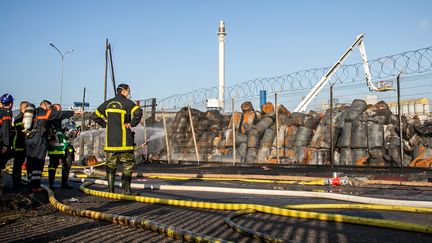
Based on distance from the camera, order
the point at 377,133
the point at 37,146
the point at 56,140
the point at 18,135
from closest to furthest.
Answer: the point at 37,146 → the point at 56,140 → the point at 18,135 → the point at 377,133

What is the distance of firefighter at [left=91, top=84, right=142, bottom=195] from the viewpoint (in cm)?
733

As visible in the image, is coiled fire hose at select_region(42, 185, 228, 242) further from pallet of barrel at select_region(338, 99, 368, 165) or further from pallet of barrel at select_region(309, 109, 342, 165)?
pallet of barrel at select_region(309, 109, 342, 165)

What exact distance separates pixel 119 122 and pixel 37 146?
1576 mm

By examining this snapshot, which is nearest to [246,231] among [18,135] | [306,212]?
[306,212]

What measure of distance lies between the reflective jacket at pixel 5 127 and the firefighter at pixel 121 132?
143cm

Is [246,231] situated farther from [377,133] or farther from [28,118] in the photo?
[377,133]

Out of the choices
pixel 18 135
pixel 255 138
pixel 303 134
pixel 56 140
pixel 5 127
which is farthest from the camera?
pixel 255 138

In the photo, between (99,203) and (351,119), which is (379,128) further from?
(99,203)

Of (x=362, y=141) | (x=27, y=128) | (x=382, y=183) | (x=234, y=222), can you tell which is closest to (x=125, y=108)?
(x=27, y=128)

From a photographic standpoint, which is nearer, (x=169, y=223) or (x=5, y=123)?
(x=169, y=223)

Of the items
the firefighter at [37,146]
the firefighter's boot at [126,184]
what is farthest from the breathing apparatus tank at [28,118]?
the firefighter's boot at [126,184]

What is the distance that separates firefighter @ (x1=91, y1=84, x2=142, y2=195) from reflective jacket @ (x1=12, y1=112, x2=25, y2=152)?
8.16 feet

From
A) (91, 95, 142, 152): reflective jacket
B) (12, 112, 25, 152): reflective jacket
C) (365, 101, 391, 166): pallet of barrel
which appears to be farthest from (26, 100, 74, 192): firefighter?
(365, 101, 391, 166): pallet of barrel

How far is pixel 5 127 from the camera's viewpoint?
750 centimetres
